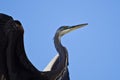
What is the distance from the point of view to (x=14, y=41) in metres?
4.86

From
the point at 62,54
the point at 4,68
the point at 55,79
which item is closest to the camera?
the point at 4,68

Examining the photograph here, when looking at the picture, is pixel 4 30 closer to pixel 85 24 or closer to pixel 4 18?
pixel 4 18

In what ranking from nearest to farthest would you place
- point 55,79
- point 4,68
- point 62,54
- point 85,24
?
point 4,68
point 55,79
point 62,54
point 85,24

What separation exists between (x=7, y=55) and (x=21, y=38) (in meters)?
0.39

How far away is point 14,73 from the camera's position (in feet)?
15.9

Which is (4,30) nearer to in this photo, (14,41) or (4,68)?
(14,41)

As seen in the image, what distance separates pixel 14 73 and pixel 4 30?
30.6 inches

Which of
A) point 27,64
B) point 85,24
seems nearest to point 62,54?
point 27,64

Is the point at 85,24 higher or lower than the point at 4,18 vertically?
lower

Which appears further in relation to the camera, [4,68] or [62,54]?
[62,54]

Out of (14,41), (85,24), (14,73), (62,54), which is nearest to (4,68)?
(14,73)

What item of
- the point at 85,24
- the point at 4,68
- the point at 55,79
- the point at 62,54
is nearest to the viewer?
the point at 4,68

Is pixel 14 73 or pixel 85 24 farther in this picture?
pixel 85 24

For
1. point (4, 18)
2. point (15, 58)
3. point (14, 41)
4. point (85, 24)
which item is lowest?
point (85, 24)
